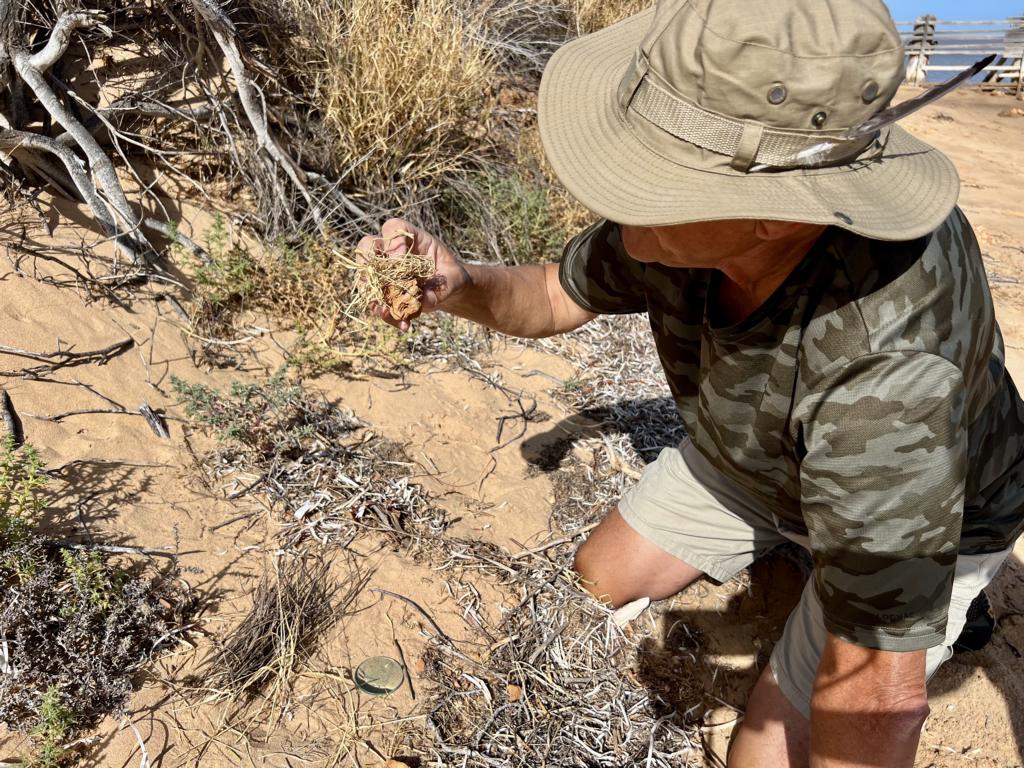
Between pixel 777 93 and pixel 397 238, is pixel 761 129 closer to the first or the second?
pixel 777 93

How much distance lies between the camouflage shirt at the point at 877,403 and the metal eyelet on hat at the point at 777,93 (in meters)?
0.35

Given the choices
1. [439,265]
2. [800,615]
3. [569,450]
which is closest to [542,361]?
[569,450]

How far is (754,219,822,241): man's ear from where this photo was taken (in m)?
1.31

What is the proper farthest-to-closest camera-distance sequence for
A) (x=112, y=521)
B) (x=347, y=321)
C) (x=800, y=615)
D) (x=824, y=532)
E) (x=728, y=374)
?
(x=347, y=321) → (x=112, y=521) → (x=800, y=615) → (x=728, y=374) → (x=824, y=532)

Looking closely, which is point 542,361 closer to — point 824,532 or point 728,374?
point 728,374

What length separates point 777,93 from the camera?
1164 millimetres

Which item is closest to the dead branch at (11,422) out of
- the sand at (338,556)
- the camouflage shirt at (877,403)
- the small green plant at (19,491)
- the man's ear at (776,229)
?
the sand at (338,556)

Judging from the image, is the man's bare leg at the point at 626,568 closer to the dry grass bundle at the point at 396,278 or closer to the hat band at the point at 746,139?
the dry grass bundle at the point at 396,278

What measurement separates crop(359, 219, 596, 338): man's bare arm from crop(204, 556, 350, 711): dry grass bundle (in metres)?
0.81

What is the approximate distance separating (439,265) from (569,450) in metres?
1.24

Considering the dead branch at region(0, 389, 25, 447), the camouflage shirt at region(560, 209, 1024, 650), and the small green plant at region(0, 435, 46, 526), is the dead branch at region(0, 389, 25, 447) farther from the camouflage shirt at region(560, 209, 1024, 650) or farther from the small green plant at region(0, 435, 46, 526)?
the camouflage shirt at region(560, 209, 1024, 650)

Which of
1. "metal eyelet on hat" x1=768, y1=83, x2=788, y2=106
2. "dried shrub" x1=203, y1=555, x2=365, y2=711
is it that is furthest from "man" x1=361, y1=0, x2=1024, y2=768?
"dried shrub" x1=203, y1=555, x2=365, y2=711

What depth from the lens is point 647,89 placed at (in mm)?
1301

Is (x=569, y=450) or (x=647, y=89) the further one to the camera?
(x=569, y=450)
